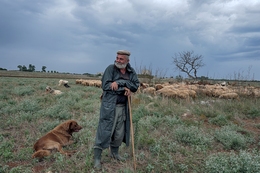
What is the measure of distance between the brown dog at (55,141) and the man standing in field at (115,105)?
1.12m

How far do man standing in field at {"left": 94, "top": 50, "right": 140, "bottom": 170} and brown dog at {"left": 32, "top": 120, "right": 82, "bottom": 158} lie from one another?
1.12 m

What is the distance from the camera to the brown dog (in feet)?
13.6

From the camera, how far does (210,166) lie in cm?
347

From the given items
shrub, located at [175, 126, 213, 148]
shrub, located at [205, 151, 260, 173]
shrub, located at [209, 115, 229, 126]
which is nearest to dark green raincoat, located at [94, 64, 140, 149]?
shrub, located at [205, 151, 260, 173]

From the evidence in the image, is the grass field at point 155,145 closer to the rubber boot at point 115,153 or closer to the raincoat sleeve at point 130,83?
the rubber boot at point 115,153

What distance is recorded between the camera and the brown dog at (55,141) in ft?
13.6

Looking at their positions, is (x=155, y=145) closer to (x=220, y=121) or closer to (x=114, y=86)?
(x=114, y=86)

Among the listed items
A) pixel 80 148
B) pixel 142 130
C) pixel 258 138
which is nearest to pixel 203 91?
pixel 258 138

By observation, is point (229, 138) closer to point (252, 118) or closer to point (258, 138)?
point (258, 138)

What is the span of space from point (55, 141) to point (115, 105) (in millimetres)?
1847

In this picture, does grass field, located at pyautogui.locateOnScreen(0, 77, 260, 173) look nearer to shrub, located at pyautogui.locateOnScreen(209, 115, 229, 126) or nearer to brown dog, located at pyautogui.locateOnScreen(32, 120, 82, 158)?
shrub, located at pyautogui.locateOnScreen(209, 115, 229, 126)

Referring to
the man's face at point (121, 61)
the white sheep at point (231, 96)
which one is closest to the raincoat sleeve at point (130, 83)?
the man's face at point (121, 61)

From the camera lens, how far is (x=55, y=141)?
4586 mm

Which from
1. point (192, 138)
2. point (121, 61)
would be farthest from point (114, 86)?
point (192, 138)
